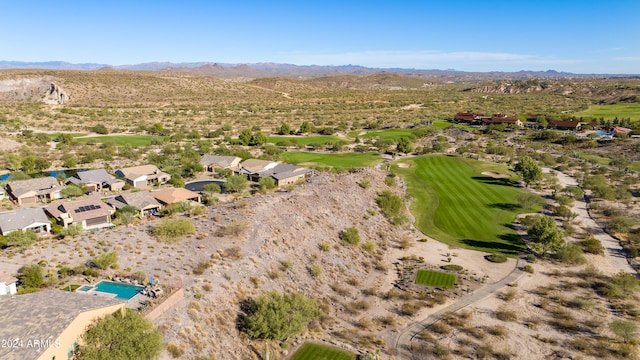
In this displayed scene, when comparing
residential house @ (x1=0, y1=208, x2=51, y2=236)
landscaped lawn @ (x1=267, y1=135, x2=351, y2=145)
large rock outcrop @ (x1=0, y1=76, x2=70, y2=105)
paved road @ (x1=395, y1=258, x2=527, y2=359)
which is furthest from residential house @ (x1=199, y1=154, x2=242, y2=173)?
large rock outcrop @ (x1=0, y1=76, x2=70, y2=105)

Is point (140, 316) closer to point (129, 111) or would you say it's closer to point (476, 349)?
point (476, 349)

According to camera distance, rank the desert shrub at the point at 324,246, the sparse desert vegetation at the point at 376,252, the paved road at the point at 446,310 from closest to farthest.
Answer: the sparse desert vegetation at the point at 376,252 < the paved road at the point at 446,310 < the desert shrub at the point at 324,246

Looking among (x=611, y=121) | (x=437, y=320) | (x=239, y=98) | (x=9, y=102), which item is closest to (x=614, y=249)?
(x=437, y=320)

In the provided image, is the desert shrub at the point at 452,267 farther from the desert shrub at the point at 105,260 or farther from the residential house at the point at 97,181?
the residential house at the point at 97,181

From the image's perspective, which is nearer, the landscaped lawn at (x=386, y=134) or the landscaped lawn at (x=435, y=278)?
the landscaped lawn at (x=435, y=278)

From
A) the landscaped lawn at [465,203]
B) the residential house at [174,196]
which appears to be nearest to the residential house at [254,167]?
the residential house at [174,196]

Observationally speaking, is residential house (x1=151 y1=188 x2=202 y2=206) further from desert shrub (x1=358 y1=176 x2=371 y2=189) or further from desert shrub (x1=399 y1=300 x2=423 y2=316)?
desert shrub (x1=399 y1=300 x2=423 y2=316)

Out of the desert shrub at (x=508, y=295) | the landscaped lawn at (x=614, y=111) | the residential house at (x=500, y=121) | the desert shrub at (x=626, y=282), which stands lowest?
the desert shrub at (x=508, y=295)
